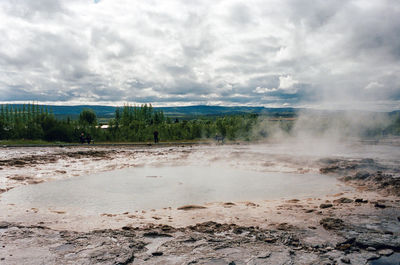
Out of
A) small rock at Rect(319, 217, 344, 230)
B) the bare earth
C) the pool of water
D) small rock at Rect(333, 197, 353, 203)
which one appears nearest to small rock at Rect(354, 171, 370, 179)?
the pool of water

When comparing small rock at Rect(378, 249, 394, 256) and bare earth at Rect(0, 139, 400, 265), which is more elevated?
small rock at Rect(378, 249, 394, 256)

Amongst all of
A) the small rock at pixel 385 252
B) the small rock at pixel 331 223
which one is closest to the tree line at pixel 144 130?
the small rock at pixel 331 223

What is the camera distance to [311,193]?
9.26 metres

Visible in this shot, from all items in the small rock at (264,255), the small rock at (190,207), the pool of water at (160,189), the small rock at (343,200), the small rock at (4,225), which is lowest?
the pool of water at (160,189)

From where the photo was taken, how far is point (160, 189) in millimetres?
9656

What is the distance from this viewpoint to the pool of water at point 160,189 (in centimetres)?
800

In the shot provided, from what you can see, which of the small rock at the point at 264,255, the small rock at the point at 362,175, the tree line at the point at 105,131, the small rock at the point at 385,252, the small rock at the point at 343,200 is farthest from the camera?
the tree line at the point at 105,131

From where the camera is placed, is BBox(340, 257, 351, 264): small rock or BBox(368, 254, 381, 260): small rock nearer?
BBox(340, 257, 351, 264): small rock

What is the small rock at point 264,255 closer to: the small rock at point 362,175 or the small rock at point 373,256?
the small rock at point 373,256

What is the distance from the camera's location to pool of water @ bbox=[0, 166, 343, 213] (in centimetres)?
800

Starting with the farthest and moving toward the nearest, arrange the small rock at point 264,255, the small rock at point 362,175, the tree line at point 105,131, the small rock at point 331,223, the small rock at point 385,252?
the tree line at point 105,131 → the small rock at point 362,175 → the small rock at point 331,223 → the small rock at point 385,252 → the small rock at point 264,255

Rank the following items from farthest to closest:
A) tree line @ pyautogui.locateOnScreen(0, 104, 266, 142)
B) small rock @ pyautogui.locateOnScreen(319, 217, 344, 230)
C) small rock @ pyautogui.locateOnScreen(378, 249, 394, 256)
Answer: tree line @ pyautogui.locateOnScreen(0, 104, 266, 142), small rock @ pyautogui.locateOnScreen(319, 217, 344, 230), small rock @ pyautogui.locateOnScreen(378, 249, 394, 256)

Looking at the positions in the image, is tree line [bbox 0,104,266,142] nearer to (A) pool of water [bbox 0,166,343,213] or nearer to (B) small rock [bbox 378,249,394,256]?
(A) pool of water [bbox 0,166,343,213]

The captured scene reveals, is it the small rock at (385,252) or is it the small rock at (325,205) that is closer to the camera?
the small rock at (385,252)
